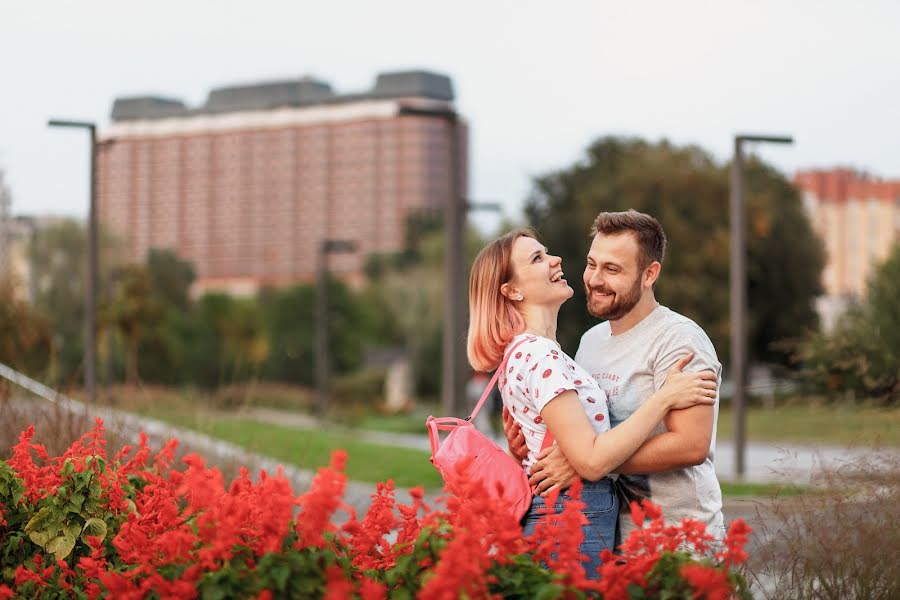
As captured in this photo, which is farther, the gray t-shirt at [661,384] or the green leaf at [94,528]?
the green leaf at [94,528]

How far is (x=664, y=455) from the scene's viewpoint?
11.4ft

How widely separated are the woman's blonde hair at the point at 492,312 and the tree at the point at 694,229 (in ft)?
125

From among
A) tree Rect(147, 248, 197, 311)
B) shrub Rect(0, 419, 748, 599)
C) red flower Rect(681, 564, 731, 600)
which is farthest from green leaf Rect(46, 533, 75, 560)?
tree Rect(147, 248, 197, 311)

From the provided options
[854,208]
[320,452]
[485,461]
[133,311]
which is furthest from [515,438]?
[854,208]

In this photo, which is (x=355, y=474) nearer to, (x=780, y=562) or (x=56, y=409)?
(x=56, y=409)

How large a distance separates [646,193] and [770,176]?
8299 mm

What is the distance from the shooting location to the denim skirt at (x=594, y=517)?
356 centimetres

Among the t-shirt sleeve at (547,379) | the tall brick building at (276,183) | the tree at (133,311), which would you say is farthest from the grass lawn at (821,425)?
the tall brick building at (276,183)

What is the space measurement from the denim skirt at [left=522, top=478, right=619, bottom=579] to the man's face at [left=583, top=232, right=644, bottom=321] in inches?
19.6

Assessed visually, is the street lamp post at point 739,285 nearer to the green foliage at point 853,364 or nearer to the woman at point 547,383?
the green foliage at point 853,364

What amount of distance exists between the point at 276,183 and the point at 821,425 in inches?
4079

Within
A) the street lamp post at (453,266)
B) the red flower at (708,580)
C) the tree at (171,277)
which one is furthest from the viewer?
the tree at (171,277)

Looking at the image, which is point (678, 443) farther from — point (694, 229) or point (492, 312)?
point (694, 229)

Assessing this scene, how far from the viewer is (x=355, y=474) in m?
16.2
